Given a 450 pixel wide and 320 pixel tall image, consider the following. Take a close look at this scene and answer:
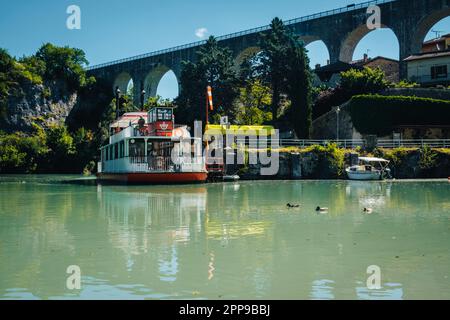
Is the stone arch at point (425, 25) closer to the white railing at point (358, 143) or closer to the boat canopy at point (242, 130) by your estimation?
the white railing at point (358, 143)

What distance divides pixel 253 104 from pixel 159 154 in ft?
75.8

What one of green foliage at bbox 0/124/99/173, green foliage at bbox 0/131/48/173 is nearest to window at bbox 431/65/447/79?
green foliage at bbox 0/124/99/173

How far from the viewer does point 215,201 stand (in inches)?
895

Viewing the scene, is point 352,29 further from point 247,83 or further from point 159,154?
point 159,154

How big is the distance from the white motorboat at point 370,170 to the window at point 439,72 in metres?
15.3

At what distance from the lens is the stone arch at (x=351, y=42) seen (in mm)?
56938

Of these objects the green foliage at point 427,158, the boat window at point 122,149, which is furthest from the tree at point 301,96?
the boat window at point 122,149

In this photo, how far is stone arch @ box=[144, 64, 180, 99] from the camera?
262ft

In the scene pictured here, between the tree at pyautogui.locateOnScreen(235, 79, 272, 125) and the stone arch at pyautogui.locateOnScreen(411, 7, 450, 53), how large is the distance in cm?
1490

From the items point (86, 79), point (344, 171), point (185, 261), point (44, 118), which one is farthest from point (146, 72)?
point (185, 261)

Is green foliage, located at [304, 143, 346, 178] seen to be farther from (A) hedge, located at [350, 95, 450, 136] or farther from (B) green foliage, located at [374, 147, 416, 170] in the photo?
(A) hedge, located at [350, 95, 450, 136]

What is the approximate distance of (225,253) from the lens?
1035 centimetres

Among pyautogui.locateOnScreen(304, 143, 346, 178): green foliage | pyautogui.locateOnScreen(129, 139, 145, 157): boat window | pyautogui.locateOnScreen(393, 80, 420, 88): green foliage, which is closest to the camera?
pyautogui.locateOnScreen(129, 139, 145, 157): boat window

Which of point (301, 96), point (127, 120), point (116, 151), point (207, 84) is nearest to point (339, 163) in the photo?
point (301, 96)
